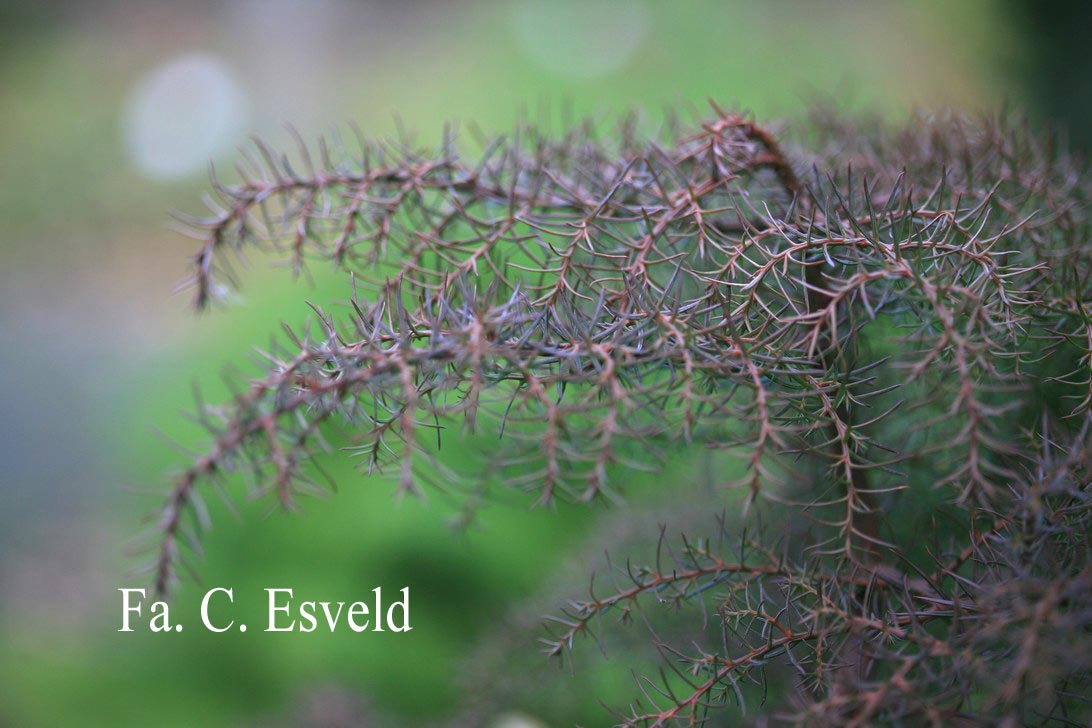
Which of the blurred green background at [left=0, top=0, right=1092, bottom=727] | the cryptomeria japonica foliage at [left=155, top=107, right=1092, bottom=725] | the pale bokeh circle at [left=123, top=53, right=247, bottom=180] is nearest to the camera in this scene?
the cryptomeria japonica foliage at [left=155, top=107, right=1092, bottom=725]

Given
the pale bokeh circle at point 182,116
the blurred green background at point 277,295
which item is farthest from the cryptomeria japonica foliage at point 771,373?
the pale bokeh circle at point 182,116

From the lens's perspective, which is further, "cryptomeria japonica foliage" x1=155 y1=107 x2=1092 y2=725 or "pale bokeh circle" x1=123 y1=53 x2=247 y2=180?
"pale bokeh circle" x1=123 y1=53 x2=247 y2=180

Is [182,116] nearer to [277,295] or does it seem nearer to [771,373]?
[277,295]

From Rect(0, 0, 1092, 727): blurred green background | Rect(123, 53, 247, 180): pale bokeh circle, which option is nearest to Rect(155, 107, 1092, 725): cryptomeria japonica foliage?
Rect(0, 0, 1092, 727): blurred green background

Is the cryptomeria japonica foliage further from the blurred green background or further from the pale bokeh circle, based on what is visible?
the pale bokeh circle

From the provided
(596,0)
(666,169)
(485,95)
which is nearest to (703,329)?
(666,169)

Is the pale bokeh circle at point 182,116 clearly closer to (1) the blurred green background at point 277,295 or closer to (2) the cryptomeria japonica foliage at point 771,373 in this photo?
(1) the blurred green background at point 277,295

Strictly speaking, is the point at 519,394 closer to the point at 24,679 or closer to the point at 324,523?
the point at 324,523

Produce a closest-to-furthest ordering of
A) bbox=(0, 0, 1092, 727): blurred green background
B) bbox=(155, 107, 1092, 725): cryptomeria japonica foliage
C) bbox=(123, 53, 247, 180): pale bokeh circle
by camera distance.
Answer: bbox=(155, 107, 1092, 725): cryptomeria japonica foliage, bbox=(0, 0, 1092, 727): blurred green background, bbox=(123, 53, 247, 180): pale bokeh circle
